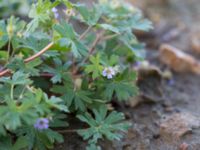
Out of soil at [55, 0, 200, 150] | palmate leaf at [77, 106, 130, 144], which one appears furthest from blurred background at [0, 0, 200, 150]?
palmate leaf at [77, 106, 130, 144]

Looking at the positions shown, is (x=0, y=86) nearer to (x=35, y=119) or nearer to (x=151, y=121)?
(x=35, y=119)

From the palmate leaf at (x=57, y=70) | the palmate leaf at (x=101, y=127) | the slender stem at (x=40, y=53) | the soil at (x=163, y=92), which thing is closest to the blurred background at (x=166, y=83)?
the soil at (x=163, y=92)

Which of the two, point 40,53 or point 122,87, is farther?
point 122,87

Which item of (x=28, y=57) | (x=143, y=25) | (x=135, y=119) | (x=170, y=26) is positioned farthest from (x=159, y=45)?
(x=28, y=57)

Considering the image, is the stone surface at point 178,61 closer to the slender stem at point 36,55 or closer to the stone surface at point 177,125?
the stone surface at point 177,125

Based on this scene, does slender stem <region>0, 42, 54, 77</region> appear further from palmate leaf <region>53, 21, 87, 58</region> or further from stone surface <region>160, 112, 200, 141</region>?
stone surface <region>160, 112, 200, 141</region>

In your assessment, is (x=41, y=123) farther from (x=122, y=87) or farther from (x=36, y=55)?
(x=122, y=87)

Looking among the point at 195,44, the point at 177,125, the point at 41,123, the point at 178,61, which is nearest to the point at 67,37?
the point at 41,123

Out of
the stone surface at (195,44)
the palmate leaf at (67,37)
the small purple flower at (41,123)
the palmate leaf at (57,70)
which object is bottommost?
the small purple flower at (41,123)
